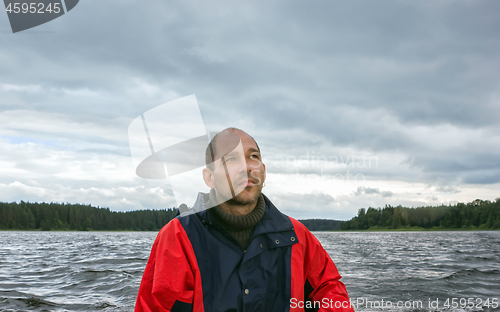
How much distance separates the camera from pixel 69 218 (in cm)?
11706

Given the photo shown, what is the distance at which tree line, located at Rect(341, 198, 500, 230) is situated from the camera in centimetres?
12250

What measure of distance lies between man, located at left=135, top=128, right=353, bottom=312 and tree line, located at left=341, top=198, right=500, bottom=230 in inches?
5578

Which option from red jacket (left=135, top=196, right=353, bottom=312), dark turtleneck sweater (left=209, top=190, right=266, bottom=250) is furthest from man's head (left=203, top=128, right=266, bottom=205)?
red jacket (left=135, top=196, right=353, bottom=312)

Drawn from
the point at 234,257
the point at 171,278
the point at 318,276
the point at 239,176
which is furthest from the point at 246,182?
the point at 318,276

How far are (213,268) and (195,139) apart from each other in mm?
1095

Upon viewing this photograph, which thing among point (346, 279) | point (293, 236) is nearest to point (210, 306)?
point (293, 236)

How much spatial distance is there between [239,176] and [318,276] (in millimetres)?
1222

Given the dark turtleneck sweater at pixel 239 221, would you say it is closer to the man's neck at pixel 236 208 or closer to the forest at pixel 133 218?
the man's neck at pixel 236 208

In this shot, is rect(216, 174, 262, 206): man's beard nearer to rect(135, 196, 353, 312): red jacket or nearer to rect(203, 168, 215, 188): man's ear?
rect(203, 168, 215, 188): man's ear

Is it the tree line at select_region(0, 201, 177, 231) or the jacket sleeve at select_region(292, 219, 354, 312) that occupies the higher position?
the jacket sleeve at select_region(292, 219, 354, 312)

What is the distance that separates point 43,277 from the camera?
428 inches

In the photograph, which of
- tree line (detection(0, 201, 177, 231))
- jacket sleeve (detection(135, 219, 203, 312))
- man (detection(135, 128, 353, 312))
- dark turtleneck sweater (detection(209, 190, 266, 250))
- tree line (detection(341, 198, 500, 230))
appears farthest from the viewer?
tree line (detection(341, 198, 500, 230))

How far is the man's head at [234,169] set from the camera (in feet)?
8.60

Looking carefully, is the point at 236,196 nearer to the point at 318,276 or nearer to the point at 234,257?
the point at 234,257
